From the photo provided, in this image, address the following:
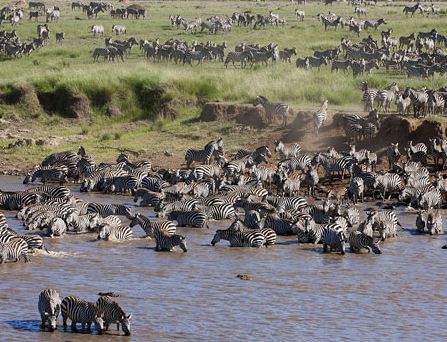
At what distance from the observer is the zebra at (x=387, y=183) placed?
2606 cm

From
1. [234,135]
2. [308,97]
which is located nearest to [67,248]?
[234,135]

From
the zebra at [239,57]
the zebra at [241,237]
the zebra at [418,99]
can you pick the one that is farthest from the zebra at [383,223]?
the zebra at [239,57]

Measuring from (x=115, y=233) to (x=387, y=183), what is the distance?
7.50m

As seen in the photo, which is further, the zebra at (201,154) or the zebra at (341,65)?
the zebra at (341,65)

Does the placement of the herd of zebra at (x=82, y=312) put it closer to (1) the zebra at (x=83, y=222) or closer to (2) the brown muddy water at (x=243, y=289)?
(2) the brown muddy water at (x=243, y=289)

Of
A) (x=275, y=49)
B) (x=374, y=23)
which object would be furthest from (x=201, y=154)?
(x=374, y=23)

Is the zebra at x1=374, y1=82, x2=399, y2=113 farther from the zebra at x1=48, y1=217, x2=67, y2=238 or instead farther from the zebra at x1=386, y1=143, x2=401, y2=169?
the zebra at x1=48, y1=217, x2=67, y2=238

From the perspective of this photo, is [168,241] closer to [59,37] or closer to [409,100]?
[409,100]

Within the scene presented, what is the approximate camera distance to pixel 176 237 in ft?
67.9

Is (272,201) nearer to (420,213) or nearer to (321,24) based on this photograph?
(420,213)

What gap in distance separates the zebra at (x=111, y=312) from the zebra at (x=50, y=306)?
0.62m

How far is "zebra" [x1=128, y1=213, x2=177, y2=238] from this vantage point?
70.4 feet

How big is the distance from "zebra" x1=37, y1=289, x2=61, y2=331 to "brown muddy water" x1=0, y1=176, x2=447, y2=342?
182mm

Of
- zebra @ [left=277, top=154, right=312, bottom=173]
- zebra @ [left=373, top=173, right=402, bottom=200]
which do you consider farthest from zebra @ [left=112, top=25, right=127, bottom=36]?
zebra @ [left=373, top=173, right=402, bottom=200]
